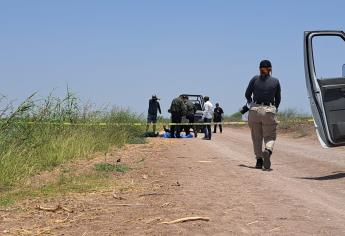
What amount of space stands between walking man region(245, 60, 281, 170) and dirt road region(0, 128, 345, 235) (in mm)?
472

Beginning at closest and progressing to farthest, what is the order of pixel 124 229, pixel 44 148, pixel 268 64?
pixel 124 229, pixel 268 64, pixel 44 148

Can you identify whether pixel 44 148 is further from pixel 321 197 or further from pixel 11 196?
pixel 321 197

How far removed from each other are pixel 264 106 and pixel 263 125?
1.10 feet

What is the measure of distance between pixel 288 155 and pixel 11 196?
816 cm

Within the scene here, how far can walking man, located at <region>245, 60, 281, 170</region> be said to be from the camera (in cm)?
1009

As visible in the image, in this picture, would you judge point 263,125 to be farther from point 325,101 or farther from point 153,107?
point 153,107

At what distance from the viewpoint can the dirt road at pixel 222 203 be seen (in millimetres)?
5090

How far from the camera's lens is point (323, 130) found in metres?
9.50

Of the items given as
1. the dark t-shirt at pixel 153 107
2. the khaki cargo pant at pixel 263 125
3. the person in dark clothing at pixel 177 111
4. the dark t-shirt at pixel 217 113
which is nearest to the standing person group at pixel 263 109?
the khaki cargo pant at pixel 263 125

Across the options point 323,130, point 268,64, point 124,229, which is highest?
point 268,64

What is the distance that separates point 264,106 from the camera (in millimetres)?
10141

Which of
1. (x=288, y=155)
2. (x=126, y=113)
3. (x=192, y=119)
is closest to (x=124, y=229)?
(x=288, y=155)

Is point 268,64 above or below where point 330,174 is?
above

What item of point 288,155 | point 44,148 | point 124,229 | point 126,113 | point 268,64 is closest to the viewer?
point 124,229
